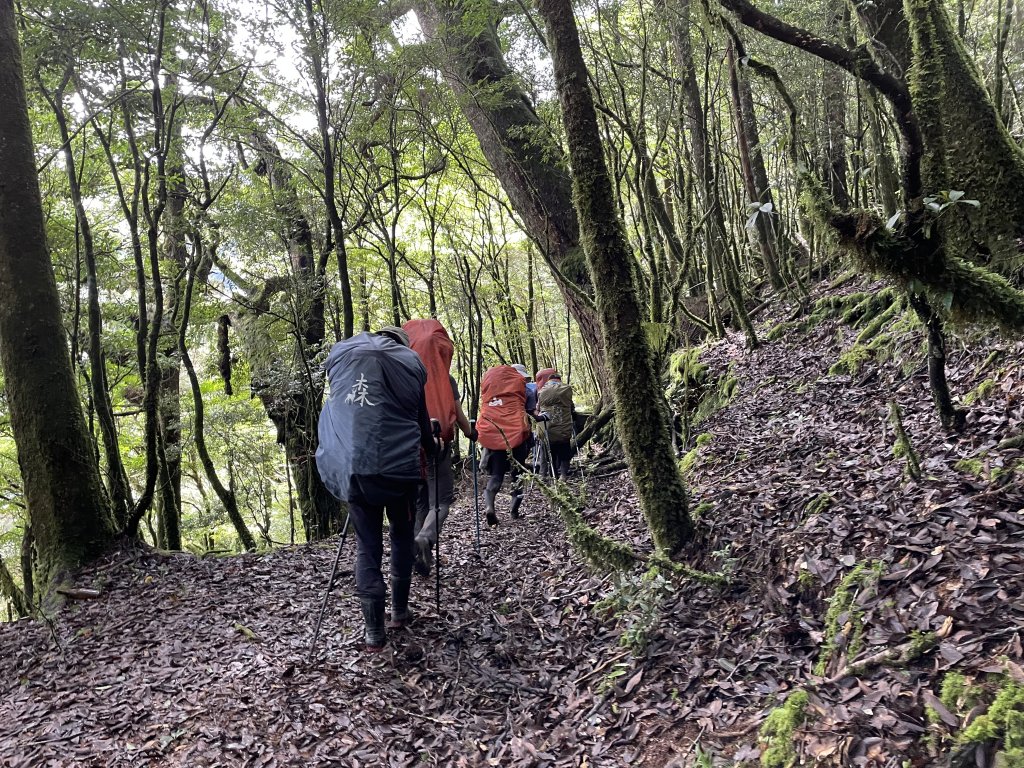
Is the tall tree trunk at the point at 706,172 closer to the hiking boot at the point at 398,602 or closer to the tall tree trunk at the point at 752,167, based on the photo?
the tall tree trunk at the point at 752,167

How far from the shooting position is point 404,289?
633 inches

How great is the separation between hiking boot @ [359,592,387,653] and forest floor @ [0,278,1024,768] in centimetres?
9

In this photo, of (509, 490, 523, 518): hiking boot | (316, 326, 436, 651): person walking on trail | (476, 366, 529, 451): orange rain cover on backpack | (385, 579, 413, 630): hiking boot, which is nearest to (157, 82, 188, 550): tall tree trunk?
(476, 366, 529, 451): orange rain cover on backpack

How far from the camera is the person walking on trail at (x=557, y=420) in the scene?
8.98m

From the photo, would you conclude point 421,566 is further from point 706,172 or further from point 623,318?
point 706,172

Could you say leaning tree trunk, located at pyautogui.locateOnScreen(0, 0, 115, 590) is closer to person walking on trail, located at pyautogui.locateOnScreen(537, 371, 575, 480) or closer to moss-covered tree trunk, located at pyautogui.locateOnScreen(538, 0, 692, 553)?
moss-covered tree trunk, located at pyautogui.locateOnScreen(538, 0, 692, 553)

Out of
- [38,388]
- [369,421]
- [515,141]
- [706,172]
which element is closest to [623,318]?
[369,421]

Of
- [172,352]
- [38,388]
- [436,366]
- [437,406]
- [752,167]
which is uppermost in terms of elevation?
[752,167]

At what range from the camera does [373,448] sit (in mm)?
4141

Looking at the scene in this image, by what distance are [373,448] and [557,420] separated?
16.9 feet

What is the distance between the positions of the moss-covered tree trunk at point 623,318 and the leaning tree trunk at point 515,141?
4.75m

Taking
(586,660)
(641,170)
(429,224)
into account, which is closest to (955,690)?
(586,660)

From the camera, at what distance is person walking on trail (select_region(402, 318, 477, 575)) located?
5.68 metres

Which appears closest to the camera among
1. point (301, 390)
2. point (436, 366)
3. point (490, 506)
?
point (436, 366)
